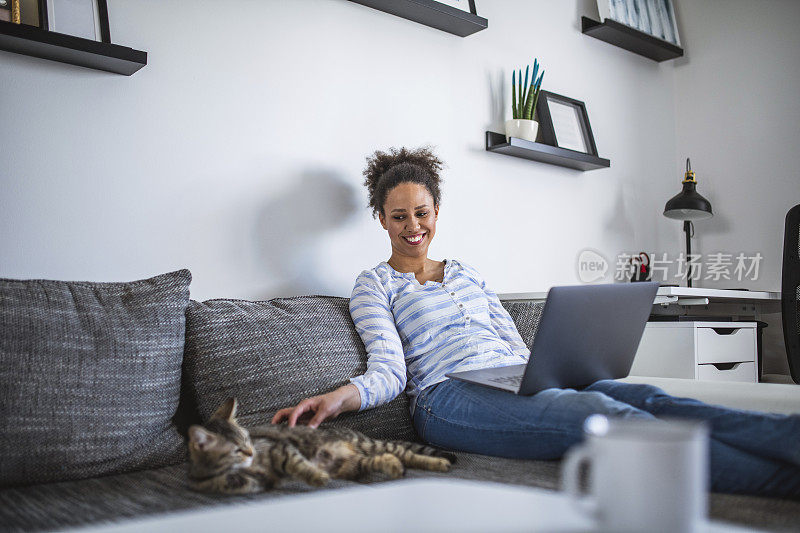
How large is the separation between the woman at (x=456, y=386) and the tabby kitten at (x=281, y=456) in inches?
5.8

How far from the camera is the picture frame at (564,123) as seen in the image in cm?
288

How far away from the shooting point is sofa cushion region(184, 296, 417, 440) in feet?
5.00

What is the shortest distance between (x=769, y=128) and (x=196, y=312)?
3.12m

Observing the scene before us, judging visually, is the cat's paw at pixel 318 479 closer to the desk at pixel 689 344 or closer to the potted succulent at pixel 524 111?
the desk at pixel 689 344

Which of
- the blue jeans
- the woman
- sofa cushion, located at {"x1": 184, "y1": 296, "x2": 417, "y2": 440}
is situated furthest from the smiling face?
the blue jeans

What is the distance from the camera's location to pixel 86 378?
1.31 meters

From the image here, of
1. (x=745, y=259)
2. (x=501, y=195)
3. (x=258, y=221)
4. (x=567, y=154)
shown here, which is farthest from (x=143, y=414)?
(x=745, y=259)

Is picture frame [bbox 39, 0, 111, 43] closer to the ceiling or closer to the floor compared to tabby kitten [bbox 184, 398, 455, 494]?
closer to the ceiling

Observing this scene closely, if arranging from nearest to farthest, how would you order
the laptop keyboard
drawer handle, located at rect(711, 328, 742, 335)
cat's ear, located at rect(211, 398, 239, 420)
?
cat's ear, located at rect(211, 398, 239, 420) < the laptop keyboard < drawer handle, located at rect(711, 328, 742, 335)

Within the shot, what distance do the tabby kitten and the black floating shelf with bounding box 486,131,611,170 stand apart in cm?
160

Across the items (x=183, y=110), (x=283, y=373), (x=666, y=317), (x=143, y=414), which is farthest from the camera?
(x=666, y=317)

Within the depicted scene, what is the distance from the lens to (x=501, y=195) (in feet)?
9.07

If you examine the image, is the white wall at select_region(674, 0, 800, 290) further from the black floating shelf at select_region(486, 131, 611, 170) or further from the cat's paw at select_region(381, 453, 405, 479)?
the cat's paw at select_region(381, 453, 405, 479)

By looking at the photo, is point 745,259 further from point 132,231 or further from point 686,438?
point 686,438
